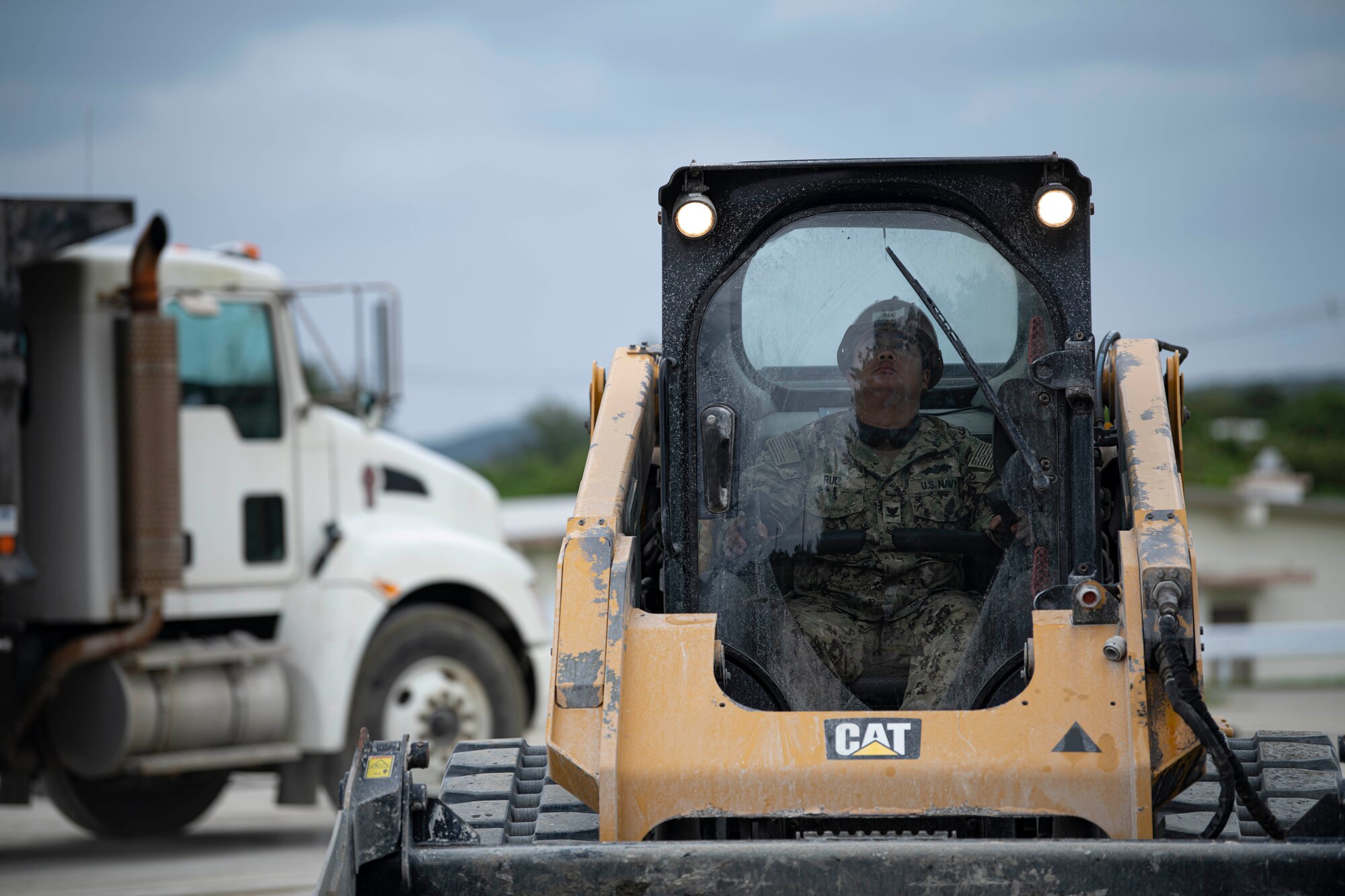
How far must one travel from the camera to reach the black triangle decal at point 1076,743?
359cm

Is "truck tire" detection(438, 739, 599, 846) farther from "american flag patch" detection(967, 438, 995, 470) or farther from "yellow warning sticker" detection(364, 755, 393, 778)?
"american flag patch" detection(967, 438, 995, 470)

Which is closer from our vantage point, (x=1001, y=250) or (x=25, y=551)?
(x=1001, y=250)

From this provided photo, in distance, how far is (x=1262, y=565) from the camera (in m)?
31.6

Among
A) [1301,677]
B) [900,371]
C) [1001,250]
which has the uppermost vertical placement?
[1001,250]

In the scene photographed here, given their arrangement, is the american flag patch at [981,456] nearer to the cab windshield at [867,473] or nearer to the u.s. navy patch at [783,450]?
the cab windshield at [867,473]

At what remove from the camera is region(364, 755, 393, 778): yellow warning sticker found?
12.0ft

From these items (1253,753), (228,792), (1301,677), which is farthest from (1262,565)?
(1253,753)

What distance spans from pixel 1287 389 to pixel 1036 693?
63.2m

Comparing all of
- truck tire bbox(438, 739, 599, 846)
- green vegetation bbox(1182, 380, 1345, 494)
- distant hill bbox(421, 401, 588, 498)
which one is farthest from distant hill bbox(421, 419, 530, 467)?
truck tire bbox(438, 739, 599, 846)

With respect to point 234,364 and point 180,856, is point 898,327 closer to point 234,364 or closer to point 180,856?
point 234,364

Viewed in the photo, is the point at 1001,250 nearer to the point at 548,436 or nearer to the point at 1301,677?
the point at 1301,677

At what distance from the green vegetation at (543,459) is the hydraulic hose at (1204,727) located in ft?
125

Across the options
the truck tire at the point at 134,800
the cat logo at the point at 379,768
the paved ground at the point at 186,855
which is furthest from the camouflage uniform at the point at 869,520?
the truck tire at the point at 134,800

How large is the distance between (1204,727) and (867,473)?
1.15 metres
